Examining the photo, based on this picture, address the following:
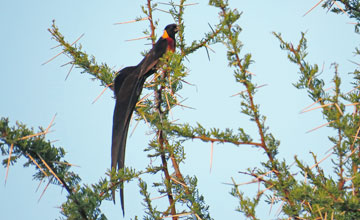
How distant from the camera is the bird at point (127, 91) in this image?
330 cm

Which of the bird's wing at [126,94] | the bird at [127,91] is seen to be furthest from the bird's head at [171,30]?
the bird's wing at [126,94]

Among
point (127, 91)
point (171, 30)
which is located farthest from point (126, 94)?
point (171, 30)

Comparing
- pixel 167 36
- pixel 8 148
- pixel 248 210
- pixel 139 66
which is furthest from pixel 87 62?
pixel 248 210

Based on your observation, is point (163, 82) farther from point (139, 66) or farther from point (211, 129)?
point (211, 129)

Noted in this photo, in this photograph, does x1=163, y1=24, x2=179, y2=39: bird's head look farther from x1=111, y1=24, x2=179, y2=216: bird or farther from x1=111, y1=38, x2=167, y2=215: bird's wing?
x1=111, y1=38, x2=167, y2=215: bird's wing

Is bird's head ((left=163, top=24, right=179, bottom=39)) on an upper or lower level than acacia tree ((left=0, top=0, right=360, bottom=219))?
upper

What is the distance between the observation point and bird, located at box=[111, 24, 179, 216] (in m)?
3.30

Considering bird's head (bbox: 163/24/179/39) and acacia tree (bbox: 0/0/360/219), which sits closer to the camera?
acacia tree (bbox: 0/0/360/219)

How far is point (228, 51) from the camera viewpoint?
2842 millimetres

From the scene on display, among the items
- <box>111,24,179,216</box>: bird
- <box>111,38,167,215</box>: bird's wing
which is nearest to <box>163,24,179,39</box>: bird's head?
<box>111,24,179,216</box>: bird

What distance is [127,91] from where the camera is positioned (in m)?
3.63

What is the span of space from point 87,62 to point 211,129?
4.61 ft

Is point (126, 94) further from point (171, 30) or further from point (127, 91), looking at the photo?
point (171, 30)

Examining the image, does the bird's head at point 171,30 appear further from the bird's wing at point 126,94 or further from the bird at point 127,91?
the bird's wing at point 126,94
